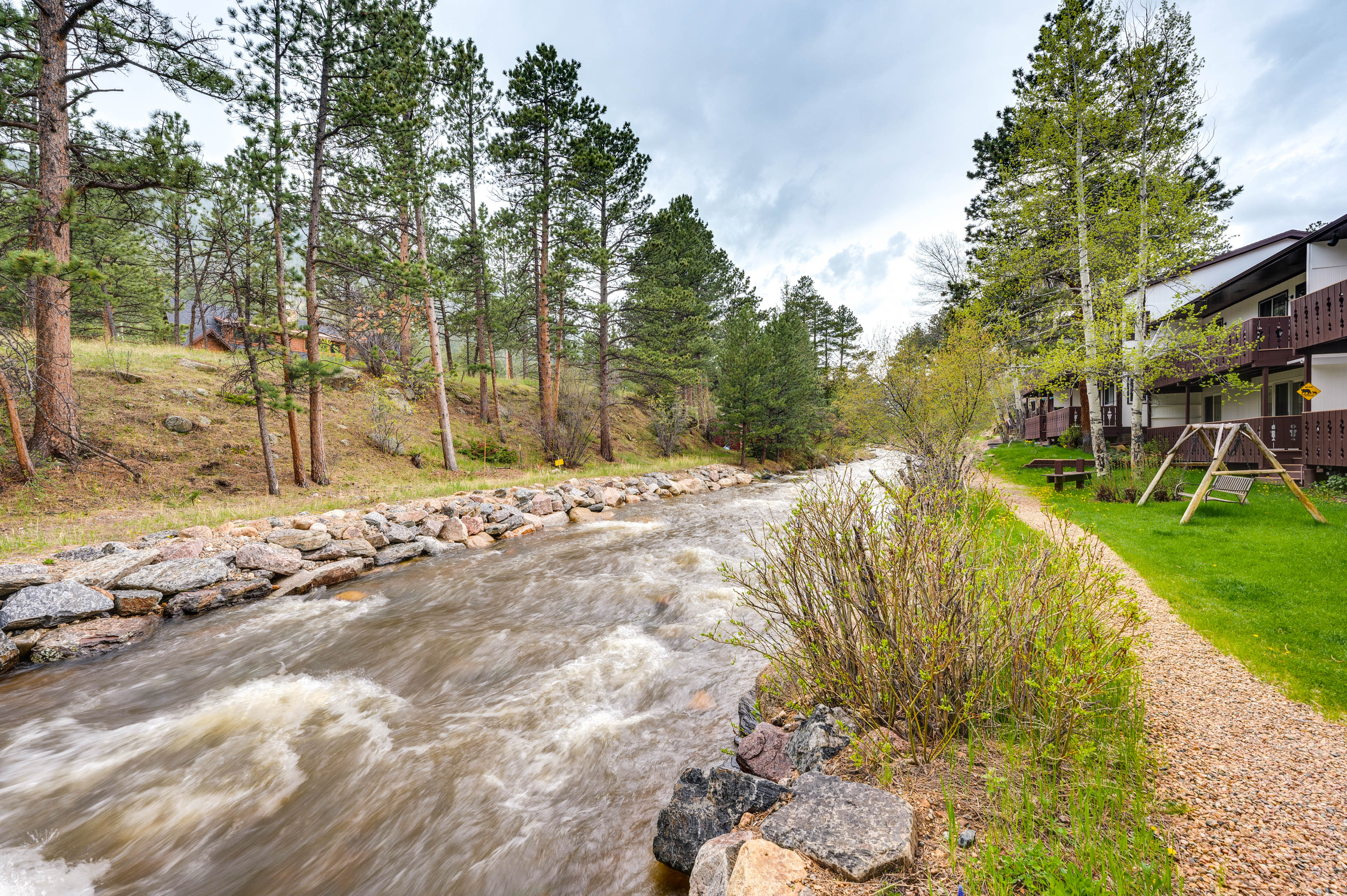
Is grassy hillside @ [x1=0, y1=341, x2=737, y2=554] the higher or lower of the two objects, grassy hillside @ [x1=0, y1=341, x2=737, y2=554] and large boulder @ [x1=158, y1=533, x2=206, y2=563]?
the higher

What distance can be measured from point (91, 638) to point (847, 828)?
797cm

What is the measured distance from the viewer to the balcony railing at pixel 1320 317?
36.3ft

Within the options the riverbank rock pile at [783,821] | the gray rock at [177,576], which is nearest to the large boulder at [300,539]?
the gray rock at [177,576]

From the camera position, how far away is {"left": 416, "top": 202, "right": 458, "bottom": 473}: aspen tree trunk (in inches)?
578

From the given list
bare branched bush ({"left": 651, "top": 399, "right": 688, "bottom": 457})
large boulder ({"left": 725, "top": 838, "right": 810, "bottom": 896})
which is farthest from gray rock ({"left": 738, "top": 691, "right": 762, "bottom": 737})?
bare branched bush ({"left": 651, "top": 399, "right": 688, "bottom": 457})

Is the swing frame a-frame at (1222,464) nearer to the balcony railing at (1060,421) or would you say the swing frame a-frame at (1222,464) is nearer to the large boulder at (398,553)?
the large boulder at (398,553)

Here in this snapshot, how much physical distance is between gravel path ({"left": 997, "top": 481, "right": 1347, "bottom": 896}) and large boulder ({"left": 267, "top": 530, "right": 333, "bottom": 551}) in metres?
10.1

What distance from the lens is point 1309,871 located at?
1857mm

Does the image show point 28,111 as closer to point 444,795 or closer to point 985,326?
point 444,795

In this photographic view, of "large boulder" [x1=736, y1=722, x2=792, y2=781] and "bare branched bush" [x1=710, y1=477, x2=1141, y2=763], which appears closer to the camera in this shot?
"bare branched bush" [x1=710, y1=477, x2=1141, y2=763]

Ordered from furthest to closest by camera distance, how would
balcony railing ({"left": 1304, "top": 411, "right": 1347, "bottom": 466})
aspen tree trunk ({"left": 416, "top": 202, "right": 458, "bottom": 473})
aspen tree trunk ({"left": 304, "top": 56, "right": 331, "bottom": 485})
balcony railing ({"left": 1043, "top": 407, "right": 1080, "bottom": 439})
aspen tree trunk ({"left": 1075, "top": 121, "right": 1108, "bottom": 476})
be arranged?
balcony railing ({"left": 1043, "top": 407, "right": 1080, "bottom": 439}), aspen tree trunk ({"left": 416, "top": 202, "right": 458, "bottom": 473}), aspen tree trunk ({"left": 1075, "top": 121, "right": 1108, "bottom": 476}), aspen tree trunk ({"left": 304, "top": 56, "right": 331, "bottom": 485}), balcony railing ({"left": 1304, "top": 411, "right": 1347, "bottom": 466})

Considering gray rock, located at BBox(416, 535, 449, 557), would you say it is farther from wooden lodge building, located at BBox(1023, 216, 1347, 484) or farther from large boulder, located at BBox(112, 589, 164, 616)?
wooden lodge building, located at BBox(1023, 216, 1347, 484)

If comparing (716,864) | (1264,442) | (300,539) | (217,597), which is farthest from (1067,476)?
(217,597)

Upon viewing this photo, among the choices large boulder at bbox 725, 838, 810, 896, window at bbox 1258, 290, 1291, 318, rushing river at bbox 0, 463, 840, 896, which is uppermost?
window at bbox 1258, 290, 1291, 318
